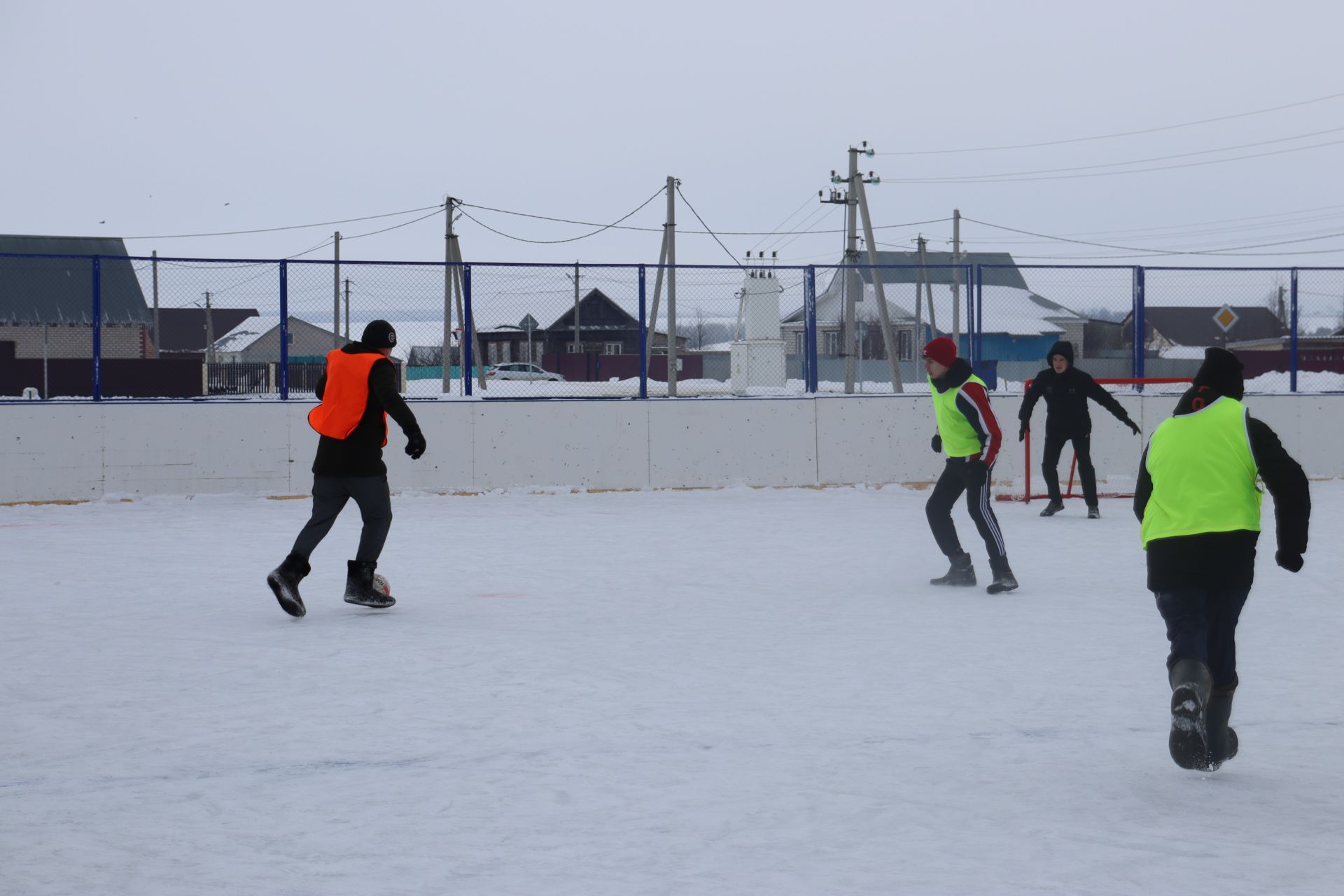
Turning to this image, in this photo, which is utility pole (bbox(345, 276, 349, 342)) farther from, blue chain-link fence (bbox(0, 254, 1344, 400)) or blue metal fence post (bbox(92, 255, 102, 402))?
blue metal fence post (bbox(92, 255, 102, 402))

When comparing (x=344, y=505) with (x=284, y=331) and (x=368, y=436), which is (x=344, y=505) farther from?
(x=284, y=331)

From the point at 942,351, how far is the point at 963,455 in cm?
69

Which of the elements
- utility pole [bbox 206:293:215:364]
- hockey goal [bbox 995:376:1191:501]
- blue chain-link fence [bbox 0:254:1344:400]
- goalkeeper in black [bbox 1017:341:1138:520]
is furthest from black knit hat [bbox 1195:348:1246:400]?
utility pole [bbox 206:293:215:364]

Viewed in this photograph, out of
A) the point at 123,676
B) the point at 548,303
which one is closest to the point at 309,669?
the point at 123,676

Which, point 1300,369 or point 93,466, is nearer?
point 93,466

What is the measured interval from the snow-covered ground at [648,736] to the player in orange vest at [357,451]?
341 mm

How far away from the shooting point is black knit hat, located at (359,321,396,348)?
7930 mm

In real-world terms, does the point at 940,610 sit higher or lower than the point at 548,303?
lower

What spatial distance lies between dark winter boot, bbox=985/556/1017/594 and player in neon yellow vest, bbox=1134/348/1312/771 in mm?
3879

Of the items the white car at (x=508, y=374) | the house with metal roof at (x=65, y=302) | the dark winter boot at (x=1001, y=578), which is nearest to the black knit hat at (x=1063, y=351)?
the dark winter boot at (x=1001, y=578)

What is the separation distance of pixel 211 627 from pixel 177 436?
781 cm

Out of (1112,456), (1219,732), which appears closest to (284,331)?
(1112,456)

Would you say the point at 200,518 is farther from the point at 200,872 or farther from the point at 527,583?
the point at 200,872

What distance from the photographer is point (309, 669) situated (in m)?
6.45
